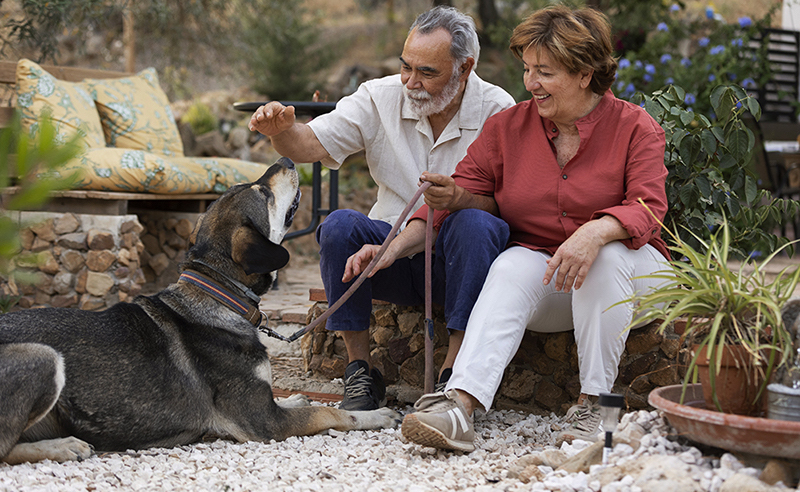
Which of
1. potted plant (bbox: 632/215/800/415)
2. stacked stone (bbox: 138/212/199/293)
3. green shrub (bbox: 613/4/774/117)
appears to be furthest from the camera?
green shrub (bbox: 613/4/774/117)

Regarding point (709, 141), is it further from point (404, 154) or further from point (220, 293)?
point (220, 293)

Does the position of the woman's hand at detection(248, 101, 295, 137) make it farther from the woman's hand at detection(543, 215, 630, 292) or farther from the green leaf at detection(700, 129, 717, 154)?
the green leaf at detection(700, 129, 717, 154)

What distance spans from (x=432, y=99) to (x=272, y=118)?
71 cm

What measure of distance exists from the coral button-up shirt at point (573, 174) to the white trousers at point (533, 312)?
0.13 m

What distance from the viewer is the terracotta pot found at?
1.84 m

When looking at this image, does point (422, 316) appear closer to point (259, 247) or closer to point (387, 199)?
point (387, 199)

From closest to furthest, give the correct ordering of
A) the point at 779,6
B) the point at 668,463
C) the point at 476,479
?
the point at 668,463, the point at 476,479, the point at 779,6

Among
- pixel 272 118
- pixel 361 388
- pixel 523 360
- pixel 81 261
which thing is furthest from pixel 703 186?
pixel 81 261

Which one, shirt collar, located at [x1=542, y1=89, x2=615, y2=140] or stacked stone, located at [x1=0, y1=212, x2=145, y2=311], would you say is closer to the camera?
shirt collar, located at [x1=542, y1=89, x2=615, y2=140]

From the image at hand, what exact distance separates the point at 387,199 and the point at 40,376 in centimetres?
161

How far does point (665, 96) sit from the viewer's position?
333cm

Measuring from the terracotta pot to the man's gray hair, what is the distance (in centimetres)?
176

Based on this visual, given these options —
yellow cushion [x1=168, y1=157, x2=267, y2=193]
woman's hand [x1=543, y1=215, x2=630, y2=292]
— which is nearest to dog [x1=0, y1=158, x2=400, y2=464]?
woman's hand [x1=543, y1=215, x2=630, y2=292]

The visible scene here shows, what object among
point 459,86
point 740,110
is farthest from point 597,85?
point 740,110
